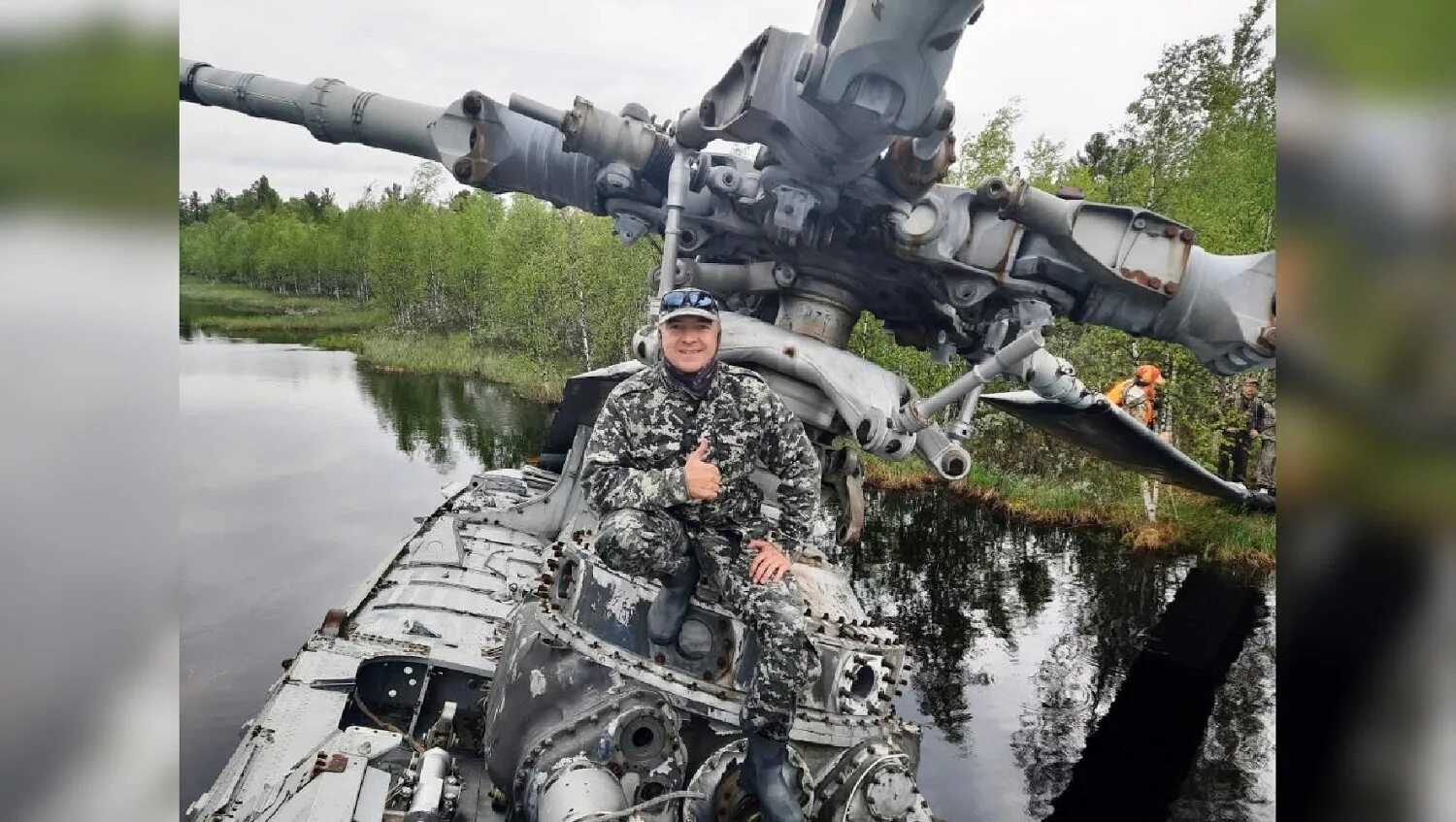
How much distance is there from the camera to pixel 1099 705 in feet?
36.0

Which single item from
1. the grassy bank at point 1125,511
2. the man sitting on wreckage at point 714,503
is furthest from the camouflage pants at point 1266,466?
the man sitting on wreckage at point 714,503

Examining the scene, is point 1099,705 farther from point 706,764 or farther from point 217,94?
point 217,94

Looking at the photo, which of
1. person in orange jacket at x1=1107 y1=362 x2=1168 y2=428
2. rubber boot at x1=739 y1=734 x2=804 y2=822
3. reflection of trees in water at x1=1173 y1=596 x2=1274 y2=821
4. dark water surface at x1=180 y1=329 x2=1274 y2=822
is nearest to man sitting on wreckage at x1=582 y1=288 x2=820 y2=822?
rubber boot at x1=739 y1=734 x2=804 y2=822

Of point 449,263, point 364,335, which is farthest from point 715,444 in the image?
point 364,335

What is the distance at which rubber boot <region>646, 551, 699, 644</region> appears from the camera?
15.8 feet

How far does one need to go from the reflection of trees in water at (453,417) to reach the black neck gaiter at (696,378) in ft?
62.8

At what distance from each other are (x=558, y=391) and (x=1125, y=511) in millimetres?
22163

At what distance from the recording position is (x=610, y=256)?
36.8m

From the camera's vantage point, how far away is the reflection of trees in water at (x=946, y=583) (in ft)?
38.9

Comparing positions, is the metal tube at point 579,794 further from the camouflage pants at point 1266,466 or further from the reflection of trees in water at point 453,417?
the reflection of trees in water at point 453,417

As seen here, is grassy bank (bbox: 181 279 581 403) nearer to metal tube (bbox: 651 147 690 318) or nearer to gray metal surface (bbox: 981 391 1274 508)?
gray metal surface (bbox: 981 391 1274 508)

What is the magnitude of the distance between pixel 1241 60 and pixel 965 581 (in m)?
14.7

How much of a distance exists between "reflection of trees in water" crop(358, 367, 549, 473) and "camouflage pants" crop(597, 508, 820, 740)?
19148mm

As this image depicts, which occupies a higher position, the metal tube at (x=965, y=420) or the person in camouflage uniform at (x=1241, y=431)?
the metal tube at (x=965, y=420)
